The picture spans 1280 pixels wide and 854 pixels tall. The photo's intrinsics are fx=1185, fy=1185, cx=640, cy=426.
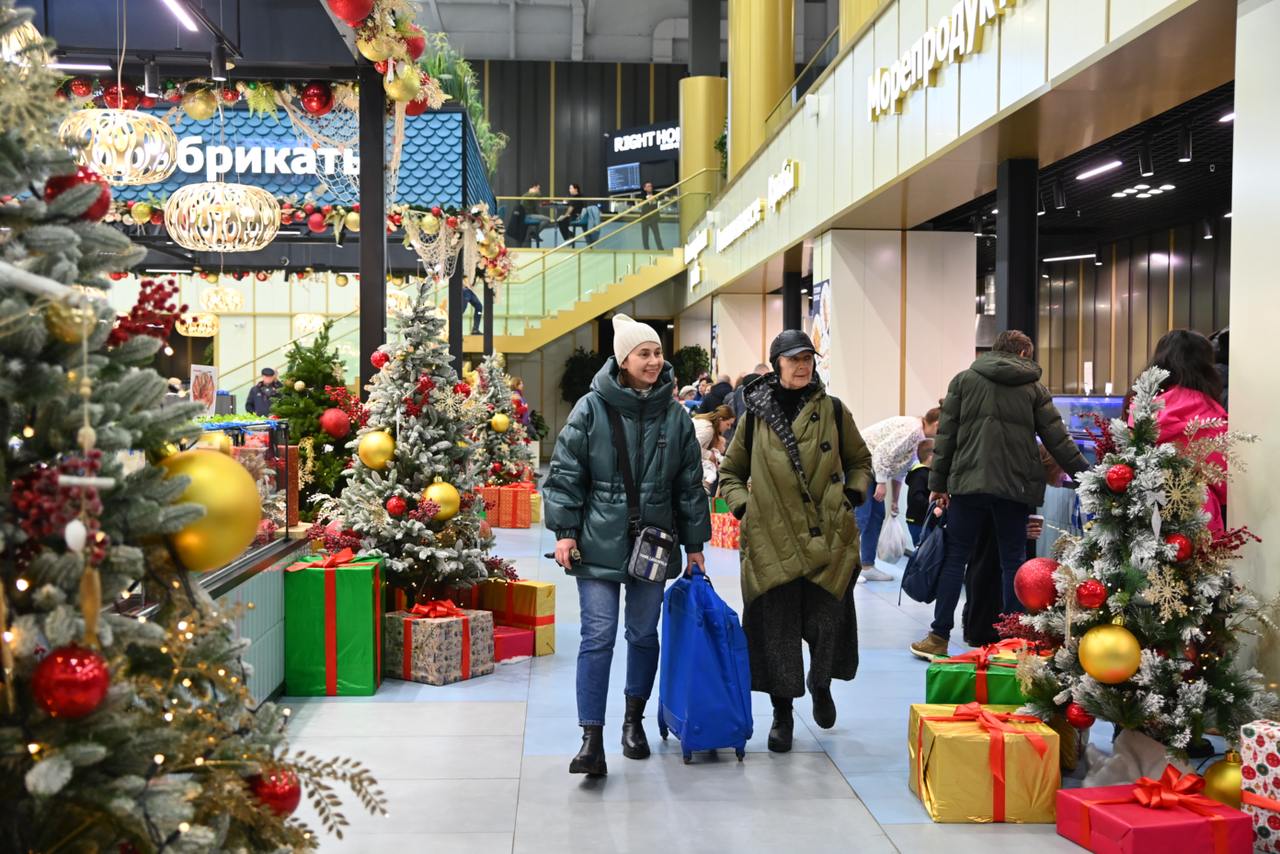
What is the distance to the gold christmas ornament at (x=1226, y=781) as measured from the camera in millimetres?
3518

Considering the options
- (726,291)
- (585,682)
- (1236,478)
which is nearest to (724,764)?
(585,682)

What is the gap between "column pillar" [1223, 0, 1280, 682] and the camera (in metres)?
3.79

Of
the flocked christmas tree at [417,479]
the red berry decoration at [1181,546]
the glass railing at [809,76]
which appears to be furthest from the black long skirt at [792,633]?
the glass railing at [809,76]

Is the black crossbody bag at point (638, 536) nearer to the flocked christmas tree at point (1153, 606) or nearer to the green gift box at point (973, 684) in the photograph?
the green gift box at point (973, 684)

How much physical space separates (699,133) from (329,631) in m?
18.2

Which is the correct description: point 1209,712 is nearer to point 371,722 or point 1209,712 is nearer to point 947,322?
point 371,722

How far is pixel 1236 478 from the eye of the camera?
13.1 ft

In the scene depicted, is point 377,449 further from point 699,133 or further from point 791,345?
point 699,133

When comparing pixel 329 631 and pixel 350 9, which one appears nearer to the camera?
pixel 329 631

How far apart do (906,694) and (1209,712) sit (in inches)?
67.1

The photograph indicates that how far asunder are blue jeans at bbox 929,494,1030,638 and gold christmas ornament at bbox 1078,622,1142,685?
163 centimetres

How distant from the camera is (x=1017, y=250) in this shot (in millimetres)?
7594

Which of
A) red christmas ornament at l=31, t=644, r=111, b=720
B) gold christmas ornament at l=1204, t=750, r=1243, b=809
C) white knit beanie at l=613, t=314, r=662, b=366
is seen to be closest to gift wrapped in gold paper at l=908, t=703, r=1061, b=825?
gold christmas ornament at l=1204, t=750, r=1243, b=809

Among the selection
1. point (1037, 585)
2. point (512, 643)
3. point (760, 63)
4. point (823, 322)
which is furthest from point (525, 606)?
point (760, 63)
